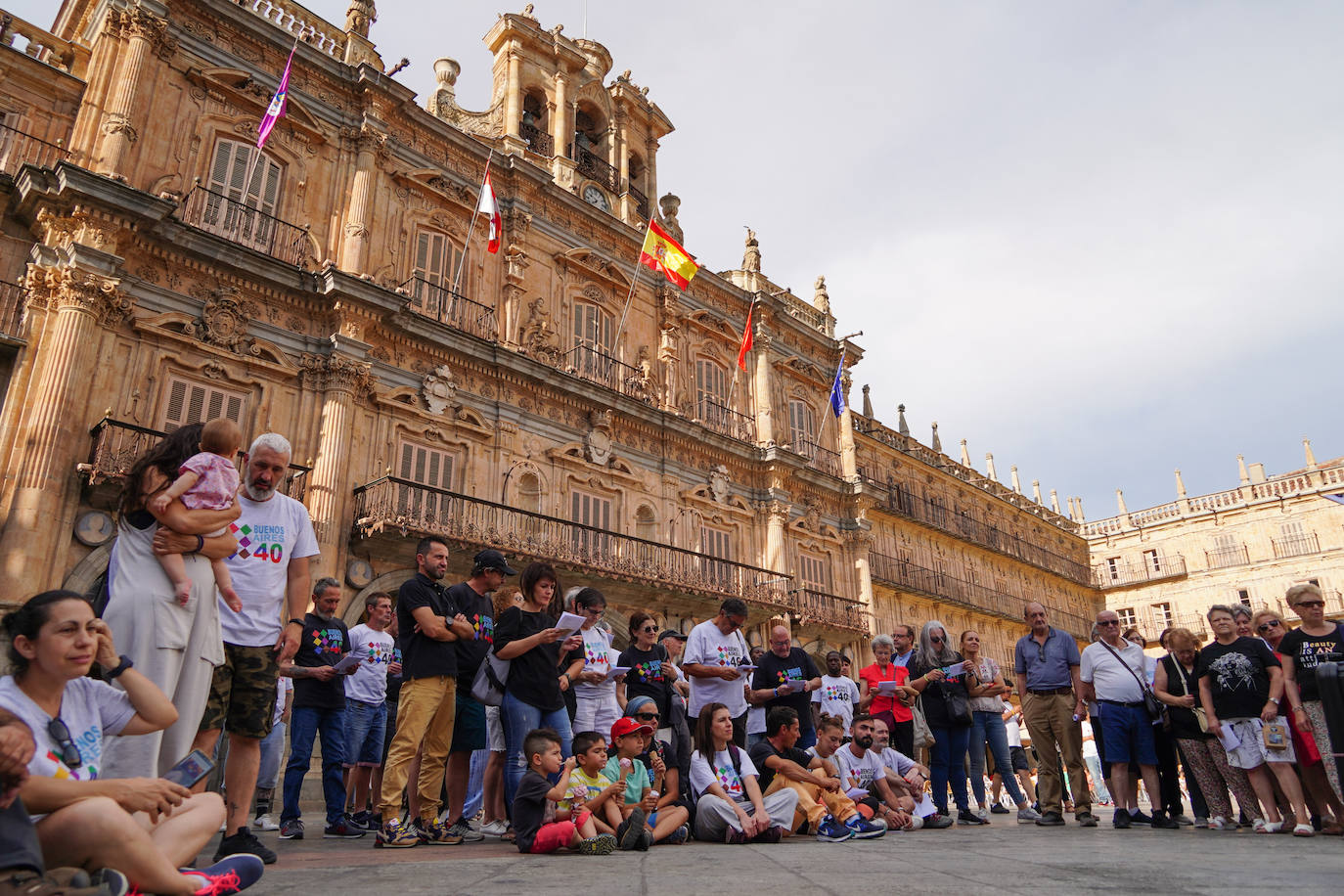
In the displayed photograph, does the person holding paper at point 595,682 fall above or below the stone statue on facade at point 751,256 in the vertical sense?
below

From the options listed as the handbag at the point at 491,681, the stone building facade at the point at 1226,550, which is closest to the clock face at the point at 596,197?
the handbag at the point at 491,681

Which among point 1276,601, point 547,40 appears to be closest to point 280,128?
point 547,40

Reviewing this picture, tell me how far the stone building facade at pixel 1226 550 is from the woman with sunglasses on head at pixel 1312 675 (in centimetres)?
3385

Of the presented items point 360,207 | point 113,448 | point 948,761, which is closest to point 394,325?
point 360,207

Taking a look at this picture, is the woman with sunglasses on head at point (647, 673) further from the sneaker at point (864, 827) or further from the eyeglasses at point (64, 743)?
the eyeglasses at point (64, 743)

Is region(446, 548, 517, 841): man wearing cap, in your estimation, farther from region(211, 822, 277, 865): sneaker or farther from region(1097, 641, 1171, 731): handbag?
region(1097, 641, 1171, 731): handbag

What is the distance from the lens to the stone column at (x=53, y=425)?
9711 millimetres

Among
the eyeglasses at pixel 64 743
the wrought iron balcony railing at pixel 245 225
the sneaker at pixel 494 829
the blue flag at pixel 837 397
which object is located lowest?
the sneaker at pixel 494 829

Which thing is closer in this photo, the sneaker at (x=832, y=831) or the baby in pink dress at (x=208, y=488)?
the baby in pink dress at (x=208, y=488)

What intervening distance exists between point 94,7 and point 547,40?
9329 mm

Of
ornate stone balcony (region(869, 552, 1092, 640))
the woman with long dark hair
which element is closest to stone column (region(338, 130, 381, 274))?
the woman with long dark hair

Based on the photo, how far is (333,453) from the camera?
12.6 metres

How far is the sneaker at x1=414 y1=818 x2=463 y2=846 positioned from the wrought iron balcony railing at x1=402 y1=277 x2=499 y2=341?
34.8ft

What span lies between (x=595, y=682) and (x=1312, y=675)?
5.05 metres
